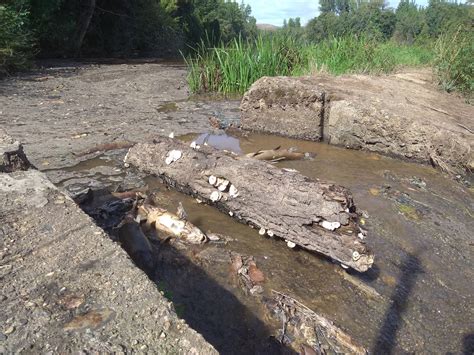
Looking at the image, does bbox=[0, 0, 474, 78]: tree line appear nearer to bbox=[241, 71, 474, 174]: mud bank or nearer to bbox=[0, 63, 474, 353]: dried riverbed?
bbox=[241, 71, 474, 174]: mud bank

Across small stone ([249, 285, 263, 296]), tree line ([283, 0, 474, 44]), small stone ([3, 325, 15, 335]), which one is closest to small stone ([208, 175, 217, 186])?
small stone ([249, 285, 263, 296])

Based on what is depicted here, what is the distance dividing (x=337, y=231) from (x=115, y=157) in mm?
2857

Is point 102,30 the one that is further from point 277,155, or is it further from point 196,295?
point 196,295

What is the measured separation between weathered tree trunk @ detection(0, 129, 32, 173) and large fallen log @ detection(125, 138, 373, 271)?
1.35 m

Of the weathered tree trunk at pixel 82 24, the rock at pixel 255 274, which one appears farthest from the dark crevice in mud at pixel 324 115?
the weathered tree trunk at pixel 82 24

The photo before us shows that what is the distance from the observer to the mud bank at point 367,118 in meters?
4.98

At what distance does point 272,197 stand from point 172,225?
2.60 ft

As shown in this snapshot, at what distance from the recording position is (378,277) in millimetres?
2787

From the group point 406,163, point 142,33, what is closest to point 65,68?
point 142,33

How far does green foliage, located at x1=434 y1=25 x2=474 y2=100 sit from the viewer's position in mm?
7543

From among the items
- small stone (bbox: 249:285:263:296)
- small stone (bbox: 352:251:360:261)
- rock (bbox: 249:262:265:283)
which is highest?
small stone (bbox: 352:251:360:261)

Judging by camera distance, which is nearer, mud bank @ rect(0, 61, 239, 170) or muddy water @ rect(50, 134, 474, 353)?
muddy water @ rect(50, 134, 474, 353)

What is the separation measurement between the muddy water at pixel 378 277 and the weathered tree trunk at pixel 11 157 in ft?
3.95

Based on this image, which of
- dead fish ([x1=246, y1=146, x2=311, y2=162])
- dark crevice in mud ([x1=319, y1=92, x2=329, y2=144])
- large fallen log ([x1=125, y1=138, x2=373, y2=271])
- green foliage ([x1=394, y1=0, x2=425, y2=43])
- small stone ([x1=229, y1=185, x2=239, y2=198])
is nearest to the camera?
large fallen log ([x1=125, y1=138, x2=373, y2=271])
